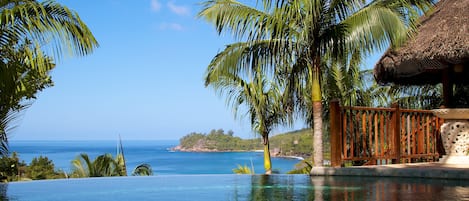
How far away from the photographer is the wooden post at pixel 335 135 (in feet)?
25.7

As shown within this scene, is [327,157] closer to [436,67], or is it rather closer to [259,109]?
[259,109]

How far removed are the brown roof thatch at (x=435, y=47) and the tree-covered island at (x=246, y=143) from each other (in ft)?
16.5

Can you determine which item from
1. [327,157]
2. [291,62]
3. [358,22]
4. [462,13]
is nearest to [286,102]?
[291,62]

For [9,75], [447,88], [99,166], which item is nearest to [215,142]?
[99,166]

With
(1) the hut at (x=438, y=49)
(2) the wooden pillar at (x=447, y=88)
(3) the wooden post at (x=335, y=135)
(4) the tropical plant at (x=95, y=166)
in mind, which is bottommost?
(4) the tropical plant at (x=95, y=166)

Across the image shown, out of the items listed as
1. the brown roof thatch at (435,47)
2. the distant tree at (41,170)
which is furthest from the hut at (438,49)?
the distant tree at (41,170)

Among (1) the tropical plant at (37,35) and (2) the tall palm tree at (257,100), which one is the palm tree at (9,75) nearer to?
(1) the tropical plant at (37,35)

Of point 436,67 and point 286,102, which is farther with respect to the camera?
point 286,102

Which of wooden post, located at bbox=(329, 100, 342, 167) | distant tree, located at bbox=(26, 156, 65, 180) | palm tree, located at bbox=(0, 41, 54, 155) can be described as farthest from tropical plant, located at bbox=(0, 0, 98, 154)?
distant tree, located at bbox=(26, 156, 65, 180)

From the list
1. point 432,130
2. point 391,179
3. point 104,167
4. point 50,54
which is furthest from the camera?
point 104,167

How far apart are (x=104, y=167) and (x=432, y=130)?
6.96 meters

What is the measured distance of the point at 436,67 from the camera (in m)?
8.41

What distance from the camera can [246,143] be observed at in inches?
2095

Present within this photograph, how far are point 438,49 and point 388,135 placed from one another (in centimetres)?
163
